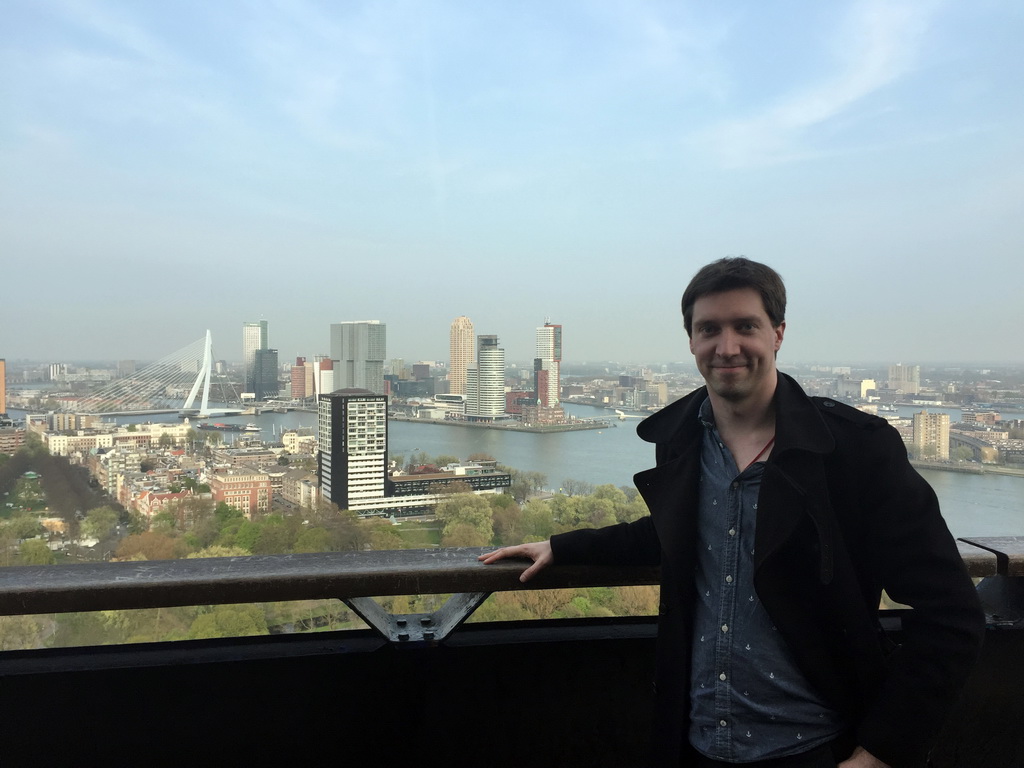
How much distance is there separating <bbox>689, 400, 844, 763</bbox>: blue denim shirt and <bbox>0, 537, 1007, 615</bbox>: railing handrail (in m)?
0.30

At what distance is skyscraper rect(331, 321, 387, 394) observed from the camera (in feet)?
53.0

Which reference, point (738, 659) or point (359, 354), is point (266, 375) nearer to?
point (359, 354)

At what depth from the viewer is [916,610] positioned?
1.06 m

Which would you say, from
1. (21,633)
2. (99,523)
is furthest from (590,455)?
(21,633)

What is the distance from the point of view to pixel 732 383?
123 cm

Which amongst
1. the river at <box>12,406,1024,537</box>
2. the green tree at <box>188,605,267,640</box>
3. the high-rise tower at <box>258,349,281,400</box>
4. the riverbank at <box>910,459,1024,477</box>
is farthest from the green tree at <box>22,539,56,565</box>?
the high-rise tower at <box>258,349,281,400</box>

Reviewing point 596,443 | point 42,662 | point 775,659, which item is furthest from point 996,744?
point 596,443

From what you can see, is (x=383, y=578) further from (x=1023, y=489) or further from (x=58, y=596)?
(x=1023, y=489)

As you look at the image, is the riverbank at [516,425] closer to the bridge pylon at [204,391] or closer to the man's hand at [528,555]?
the bridge pylon at [204,391]

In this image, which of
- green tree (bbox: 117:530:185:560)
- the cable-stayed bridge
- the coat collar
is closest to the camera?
the coat collar

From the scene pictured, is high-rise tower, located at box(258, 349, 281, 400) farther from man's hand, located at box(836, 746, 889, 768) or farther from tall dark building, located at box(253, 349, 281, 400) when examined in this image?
man's hand, located at box(836, 746, 889, 768)

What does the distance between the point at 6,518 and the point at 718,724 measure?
222 inches

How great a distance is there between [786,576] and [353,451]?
7179 mm

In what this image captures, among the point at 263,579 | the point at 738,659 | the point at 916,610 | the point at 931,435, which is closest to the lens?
the point at 916,610
